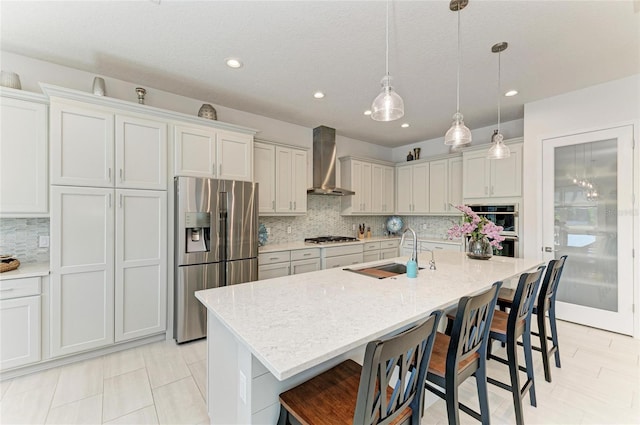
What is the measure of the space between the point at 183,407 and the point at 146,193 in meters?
2.00

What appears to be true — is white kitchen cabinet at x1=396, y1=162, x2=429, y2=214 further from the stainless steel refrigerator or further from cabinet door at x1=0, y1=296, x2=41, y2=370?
cabinet door at x1=0, y1=296, x2=41, y2=370

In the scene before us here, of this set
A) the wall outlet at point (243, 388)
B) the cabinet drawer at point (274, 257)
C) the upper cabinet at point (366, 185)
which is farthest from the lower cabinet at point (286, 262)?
the wall outlet at point (243, 388)

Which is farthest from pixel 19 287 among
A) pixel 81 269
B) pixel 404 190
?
pixel 404 190

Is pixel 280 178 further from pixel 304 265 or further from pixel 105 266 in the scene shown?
pixel 105 266

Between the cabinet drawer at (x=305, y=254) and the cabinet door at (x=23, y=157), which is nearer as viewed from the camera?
the cabinet door at (x=23, y=157)

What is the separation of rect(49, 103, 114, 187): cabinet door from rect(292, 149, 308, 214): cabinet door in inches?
90.4

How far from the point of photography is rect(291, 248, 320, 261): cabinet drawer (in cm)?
385

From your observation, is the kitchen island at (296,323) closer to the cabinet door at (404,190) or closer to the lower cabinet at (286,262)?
the lower cabinet at (286,262)

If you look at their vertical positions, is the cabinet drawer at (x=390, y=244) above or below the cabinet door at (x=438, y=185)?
below

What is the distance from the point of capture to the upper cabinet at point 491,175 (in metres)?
3.86

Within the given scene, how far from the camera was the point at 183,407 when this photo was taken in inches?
76.0

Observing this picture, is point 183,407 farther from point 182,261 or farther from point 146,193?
point 146,193

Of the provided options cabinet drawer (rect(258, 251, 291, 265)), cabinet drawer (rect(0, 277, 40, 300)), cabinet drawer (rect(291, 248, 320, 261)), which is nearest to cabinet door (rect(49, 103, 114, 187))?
cabinet drawer (rect(0, 277, 40, 300))

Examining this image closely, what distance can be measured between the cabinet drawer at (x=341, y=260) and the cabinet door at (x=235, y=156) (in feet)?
5.58
